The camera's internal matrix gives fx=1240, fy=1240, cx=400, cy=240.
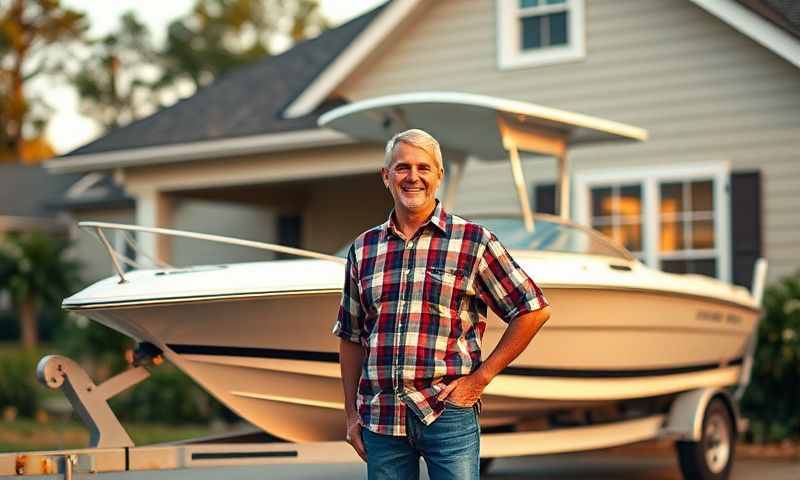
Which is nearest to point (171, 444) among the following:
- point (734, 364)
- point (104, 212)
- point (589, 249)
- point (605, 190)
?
point (589, 249)

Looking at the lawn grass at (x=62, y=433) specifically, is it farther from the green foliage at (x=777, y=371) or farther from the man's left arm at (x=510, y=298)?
the man's left arm at (x=510, y=298)

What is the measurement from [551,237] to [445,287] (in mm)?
4112

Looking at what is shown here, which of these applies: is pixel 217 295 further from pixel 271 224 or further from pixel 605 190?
pixel 271 224

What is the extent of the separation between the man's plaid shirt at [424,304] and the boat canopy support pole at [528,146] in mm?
3767

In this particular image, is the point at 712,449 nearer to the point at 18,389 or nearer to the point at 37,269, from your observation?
the point at 18,389

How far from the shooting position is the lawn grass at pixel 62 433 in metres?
11.5

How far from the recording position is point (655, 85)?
12.5 meters

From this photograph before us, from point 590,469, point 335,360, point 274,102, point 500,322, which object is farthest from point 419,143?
point 274,102

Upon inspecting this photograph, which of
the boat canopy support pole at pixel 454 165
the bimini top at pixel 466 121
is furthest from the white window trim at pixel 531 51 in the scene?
the boat canopy support pole at pixel 454 165

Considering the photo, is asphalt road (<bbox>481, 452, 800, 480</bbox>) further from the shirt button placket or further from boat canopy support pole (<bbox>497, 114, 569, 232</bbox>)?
the shirt button placket

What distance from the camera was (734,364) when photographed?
9719 mm

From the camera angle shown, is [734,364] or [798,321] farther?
[798,321]

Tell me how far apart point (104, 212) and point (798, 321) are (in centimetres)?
1982

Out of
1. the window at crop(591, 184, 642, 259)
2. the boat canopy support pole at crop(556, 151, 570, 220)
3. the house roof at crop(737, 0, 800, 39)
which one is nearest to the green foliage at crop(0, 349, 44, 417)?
the window at crop(591, 184, 642, 259)
